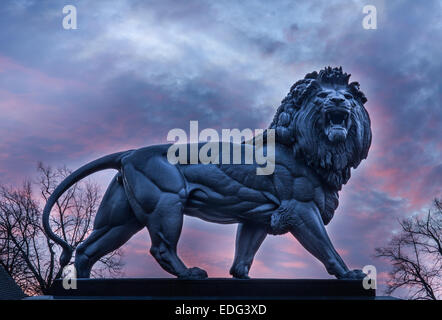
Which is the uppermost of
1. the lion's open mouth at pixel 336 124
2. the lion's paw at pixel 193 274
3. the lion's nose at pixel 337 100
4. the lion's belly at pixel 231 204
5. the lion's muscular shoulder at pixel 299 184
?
the lion's nose at pixel 337 100

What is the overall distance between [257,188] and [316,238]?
2.69 ft

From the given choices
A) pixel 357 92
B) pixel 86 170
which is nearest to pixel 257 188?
pixel 357 92

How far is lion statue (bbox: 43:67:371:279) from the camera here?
603cm

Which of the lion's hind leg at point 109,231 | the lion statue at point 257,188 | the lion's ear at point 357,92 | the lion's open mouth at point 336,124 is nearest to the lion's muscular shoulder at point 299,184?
the lion statue at point 257,188

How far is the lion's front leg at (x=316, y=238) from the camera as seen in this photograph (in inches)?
235

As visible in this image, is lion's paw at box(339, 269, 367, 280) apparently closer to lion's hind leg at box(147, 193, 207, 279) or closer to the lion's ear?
lion's hind leg at box(147, 193, 207, 279)

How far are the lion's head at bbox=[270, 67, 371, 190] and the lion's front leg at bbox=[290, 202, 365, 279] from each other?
47 centimetres

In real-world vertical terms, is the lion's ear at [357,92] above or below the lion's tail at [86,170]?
above

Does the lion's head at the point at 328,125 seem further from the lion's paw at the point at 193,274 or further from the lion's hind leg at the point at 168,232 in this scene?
the lion's paw at the point at 193,274

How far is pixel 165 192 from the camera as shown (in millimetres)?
6047

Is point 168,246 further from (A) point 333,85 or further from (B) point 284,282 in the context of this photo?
(A) point 333,85

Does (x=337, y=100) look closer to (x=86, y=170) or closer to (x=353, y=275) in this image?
(x=353, y=275)

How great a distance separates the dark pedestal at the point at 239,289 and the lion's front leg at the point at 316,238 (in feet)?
0.61
